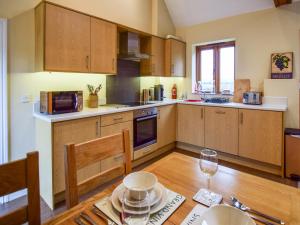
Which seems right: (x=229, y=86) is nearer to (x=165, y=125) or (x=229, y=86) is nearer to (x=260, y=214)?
(x=165, y=125)

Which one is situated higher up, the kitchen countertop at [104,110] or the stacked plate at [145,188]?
the kitchen countertop at [104,110]

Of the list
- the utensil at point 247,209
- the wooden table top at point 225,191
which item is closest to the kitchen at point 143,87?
the wooden table top at point 225,191

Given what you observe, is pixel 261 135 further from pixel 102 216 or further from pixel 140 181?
pixel 102 216

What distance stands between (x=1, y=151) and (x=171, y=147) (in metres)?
2.66

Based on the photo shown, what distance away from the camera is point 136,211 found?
0.67m

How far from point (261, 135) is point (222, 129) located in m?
0.56

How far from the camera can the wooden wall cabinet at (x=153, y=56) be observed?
356 centimetres

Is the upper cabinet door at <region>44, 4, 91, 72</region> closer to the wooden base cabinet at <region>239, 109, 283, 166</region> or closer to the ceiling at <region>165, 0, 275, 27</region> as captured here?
the ceiling at <region>165, 0, 275, 27</region>

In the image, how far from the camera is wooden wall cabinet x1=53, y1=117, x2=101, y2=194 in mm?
2027

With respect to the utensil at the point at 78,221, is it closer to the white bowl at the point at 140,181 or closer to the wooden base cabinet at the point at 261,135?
the white bowl at the point at 140,181

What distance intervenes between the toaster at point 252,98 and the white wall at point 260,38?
0.78 ft

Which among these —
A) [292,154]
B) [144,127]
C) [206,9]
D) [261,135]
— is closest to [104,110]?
[144,127]

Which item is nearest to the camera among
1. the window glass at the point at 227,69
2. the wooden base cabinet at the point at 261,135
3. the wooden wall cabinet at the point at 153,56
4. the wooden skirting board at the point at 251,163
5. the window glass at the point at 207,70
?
the wooden base cabinet at the point at 261,135

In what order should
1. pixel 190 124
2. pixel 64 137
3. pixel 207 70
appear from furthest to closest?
pixel 207 70, pixel 190 124, pixel 64 137
